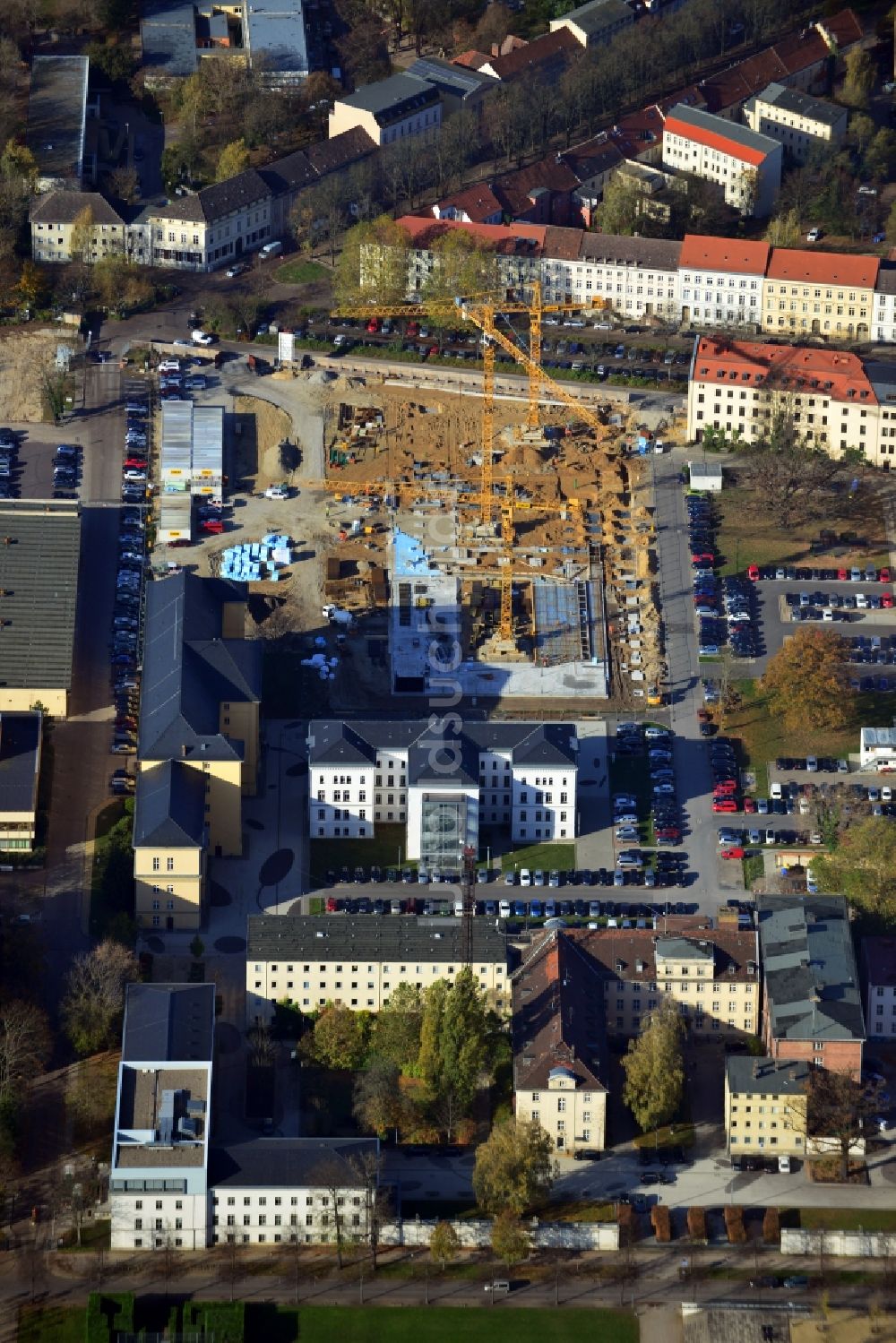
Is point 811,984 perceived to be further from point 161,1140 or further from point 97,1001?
point 97,1001

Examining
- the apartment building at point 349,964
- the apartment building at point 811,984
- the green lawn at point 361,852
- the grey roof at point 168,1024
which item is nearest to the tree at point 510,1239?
the apartment building at point 349,964

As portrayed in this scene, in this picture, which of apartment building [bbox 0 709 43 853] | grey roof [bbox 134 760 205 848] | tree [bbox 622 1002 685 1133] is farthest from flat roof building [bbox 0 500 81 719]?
tree [bbox 622 1002 685 1133]

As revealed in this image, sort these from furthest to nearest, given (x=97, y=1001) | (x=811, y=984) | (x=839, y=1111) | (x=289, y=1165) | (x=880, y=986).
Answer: (x=880, y=986), (x=97, y=1001), (x=811, y=984), (x=839, y=1111), (x=289, y=1165)

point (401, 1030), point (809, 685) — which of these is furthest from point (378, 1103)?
point (809, 685)

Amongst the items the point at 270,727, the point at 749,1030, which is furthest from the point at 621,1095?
the point at 270,727

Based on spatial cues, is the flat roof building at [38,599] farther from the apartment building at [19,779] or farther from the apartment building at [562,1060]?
the apartment building at [562,1060]

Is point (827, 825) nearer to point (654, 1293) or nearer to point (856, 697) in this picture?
point (856, 697)
